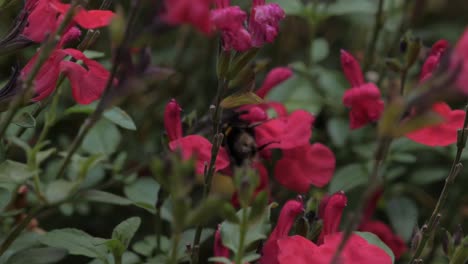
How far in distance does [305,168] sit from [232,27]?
355 mm

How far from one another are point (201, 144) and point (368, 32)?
3.34 feet

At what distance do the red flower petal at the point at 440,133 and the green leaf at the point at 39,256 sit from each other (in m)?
0.46

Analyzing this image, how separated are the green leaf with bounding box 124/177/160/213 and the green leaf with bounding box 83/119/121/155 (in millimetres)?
64

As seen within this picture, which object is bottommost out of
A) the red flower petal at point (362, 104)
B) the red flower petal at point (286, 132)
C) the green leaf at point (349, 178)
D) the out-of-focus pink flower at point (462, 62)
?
the green leaf at point (349, 178)

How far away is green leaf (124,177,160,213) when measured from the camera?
1.10m

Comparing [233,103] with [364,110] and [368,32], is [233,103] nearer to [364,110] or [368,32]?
[364,110]

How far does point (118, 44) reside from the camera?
0.66m

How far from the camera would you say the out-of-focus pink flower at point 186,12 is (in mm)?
599

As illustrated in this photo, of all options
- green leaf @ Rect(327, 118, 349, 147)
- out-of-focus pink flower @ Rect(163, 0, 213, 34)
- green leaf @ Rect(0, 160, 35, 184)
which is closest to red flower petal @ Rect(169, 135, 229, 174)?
green leaf @ Rect(0, 160, 35, 184)

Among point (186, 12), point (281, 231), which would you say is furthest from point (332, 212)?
point (186, 12)

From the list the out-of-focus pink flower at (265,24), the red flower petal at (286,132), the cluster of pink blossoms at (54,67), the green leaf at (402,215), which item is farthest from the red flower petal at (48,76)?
the green leaf at (402,215)

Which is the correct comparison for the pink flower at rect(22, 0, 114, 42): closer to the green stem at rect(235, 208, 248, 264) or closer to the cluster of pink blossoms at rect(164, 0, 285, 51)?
the cluster of pink blossoms at rect(164, 0, 285, 51)

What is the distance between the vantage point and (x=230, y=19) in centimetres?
76

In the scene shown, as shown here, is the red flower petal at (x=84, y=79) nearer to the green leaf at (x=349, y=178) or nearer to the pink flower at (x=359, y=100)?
the pink flower at (x=359, y=100)
